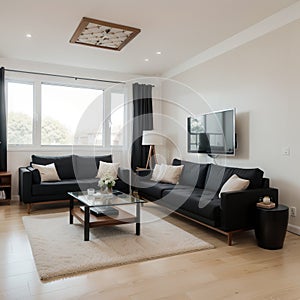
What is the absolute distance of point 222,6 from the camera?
331 centimetres

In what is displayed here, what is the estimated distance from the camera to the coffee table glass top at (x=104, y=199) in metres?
3.34

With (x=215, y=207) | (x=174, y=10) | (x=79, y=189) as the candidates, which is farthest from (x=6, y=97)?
(x=215, y=207)

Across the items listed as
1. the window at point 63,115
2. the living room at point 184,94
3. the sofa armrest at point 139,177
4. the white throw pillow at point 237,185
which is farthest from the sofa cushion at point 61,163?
the white throw pillow at point 237,185

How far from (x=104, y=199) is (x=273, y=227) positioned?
197 cm

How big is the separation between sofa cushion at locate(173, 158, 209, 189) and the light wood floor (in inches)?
58.3

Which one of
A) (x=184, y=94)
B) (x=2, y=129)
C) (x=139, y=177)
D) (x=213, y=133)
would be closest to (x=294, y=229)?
(x=213, y=133)

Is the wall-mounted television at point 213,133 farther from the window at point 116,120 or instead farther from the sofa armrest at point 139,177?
the window at point 116,120

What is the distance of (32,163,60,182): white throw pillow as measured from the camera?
486cm

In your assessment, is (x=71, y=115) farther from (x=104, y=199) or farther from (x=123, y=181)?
(x=104, y=199)

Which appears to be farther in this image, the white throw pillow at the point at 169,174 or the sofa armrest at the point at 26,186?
the white throw pillow at the point at 169,174

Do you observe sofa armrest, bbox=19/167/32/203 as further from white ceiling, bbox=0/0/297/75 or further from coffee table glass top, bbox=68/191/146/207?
white ceiling, bbox=0/0/297/75

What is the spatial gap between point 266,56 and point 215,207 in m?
2.17

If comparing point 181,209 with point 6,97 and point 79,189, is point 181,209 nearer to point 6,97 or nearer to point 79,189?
point 79,189

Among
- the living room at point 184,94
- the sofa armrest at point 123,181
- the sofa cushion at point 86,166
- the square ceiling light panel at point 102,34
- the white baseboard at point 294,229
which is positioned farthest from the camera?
the sofa cushion at point 86,166
